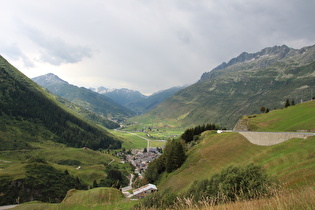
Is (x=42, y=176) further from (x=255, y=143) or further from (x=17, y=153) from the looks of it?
(x=255, y=143)

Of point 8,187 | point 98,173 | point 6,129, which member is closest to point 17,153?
point 6,129

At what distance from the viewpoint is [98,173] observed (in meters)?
120

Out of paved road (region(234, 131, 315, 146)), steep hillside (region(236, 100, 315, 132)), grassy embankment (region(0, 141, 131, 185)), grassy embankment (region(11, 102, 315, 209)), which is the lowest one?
grassy embankment (region(0, 141, 131, 185))

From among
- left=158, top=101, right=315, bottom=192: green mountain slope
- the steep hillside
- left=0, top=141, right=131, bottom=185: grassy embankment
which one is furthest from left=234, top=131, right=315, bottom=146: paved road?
left=0, top=141, right=131, bottom=185: grassy embankment

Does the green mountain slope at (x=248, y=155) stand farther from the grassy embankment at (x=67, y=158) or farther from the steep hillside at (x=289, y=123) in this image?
the grassy embankment at (x=67, y=158)

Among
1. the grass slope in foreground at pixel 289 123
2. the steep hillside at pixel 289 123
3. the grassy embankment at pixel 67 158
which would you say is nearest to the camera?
the steep hillside at pixel 289 123

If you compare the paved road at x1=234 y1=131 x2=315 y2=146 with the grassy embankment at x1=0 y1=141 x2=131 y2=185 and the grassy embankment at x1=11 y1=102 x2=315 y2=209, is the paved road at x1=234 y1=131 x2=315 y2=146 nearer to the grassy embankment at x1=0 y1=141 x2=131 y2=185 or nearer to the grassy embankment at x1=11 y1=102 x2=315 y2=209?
the grassy embankment at x1=11 y1=102 x2=315 y2=209

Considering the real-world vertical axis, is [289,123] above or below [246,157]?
above

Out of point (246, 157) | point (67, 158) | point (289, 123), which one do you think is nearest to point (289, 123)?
point (289, 123)

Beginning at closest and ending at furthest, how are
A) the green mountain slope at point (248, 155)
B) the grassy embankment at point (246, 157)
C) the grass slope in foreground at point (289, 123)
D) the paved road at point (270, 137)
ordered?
the grassy embankment at point (246, 157) < the green mountain slope at point (248, 155) < the paved road at point (270, 137) < the grass slope in foreground at point (289, 123)

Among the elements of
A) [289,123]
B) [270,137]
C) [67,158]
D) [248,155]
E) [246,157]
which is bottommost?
[67,158]

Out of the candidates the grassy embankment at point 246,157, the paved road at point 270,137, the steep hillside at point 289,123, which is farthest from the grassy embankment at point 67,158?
the paved road at point 270,137

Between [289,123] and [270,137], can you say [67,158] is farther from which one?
[289,123]

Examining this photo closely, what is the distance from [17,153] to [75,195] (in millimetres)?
133748
